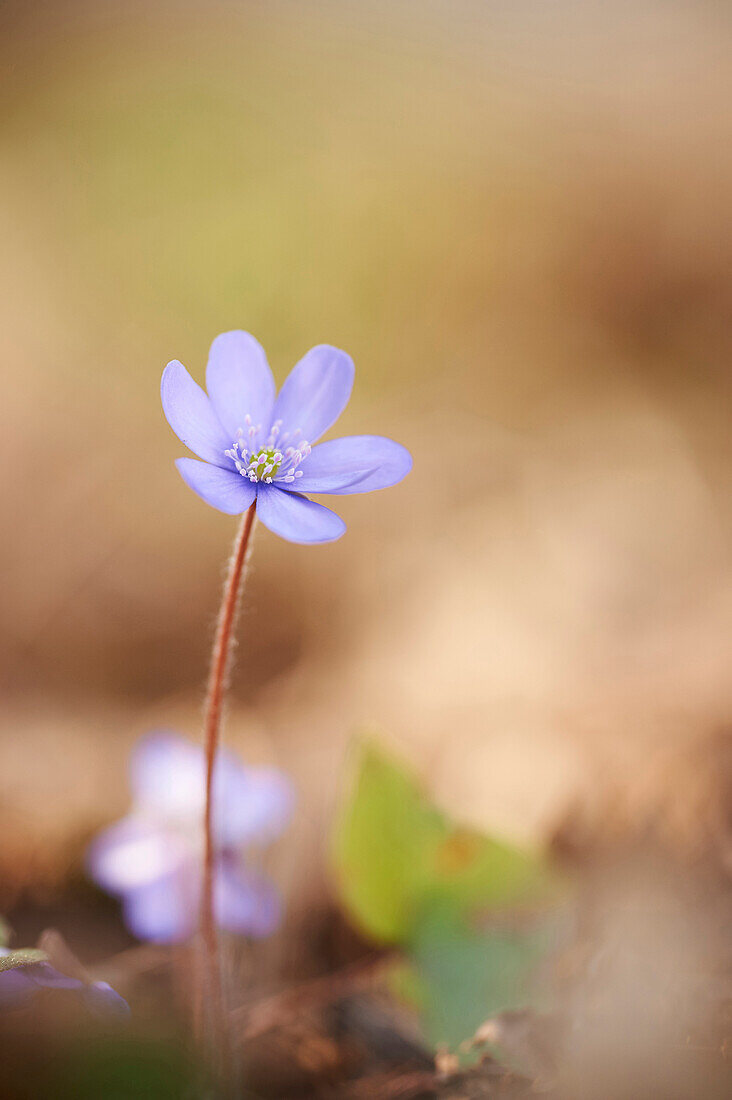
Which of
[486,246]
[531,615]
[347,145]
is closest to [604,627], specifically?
[531,615]

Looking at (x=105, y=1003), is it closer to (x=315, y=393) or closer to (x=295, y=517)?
(x=295, y=517)

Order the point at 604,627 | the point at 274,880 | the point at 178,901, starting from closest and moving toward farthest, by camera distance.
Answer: the point at 178,901 → the point at 274,880 → the point at 604,627

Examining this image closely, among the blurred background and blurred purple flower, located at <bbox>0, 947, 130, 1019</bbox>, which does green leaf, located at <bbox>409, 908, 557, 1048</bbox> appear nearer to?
the blurred background

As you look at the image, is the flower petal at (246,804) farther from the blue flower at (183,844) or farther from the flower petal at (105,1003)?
the flower petal at (105,1003)

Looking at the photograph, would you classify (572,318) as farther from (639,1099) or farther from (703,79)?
(639,1099)

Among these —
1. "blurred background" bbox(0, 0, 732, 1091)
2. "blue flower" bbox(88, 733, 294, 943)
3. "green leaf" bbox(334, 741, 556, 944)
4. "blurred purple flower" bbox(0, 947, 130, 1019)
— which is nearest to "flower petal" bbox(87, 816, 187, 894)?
"blue flower" bbox(88, 733, 294, 943)
